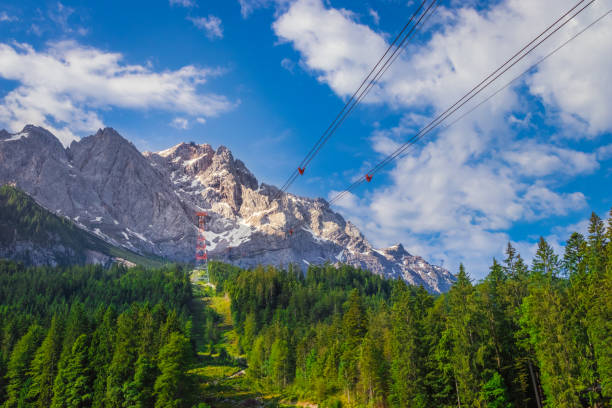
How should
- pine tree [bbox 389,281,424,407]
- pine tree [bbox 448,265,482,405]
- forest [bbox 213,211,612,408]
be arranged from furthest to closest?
pine tree [bbox 389,281,424,407]
pine tree [bbox 448,265,482,405]
forest [bbox 213,211,612,408]

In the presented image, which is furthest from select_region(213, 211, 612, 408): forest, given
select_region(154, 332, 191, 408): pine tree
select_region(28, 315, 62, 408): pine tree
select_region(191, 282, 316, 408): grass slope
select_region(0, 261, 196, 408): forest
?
select_region(28, 315, 62, 408): pine tree

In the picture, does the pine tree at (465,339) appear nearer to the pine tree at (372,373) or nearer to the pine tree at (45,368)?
the pine tree at (372,373)

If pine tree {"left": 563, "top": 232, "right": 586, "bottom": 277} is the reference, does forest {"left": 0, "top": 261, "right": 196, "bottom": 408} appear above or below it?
below

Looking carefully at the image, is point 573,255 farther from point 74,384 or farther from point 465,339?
point 74,384

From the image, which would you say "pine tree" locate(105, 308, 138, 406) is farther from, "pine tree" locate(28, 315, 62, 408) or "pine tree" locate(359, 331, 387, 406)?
"pine tree" locate(359, 331, 387, 406)

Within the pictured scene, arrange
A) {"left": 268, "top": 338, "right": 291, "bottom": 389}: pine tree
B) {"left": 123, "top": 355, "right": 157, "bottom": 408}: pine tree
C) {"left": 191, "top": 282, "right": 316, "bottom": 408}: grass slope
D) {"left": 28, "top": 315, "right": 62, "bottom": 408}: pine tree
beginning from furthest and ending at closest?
{"left": 268, "top": 338, "right": 291, "bottom": 389}: pine tree
{"left": 191, "top": 282, "right": 316, "bottom": 408}: grass slope
{"left": 28, "top": 315, "right": 62, "bottom": 408}: pine tree
{"left": 123, "top": 355, "right": 157, "bottom": 408}: pine tree

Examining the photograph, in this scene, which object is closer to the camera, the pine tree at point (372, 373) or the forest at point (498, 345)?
the forest at point (498, 345)

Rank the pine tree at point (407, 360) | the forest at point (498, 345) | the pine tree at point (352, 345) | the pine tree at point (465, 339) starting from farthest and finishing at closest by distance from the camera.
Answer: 1. the pine tree at point (352, 345)
2. the pine tree at point (407, 360)
3. the pine tree at point (465, 339)
4. the forest at point (498, 345)

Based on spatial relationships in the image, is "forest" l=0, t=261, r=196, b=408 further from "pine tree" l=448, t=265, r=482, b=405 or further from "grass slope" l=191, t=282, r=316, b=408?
"pine tree" l=448, t=265, r=482, b=405

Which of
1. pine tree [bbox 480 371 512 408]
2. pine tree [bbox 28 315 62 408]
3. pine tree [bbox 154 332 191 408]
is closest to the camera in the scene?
pine tree [bbox 480 371 512 408]

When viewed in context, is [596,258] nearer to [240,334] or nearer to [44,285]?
[240,334]

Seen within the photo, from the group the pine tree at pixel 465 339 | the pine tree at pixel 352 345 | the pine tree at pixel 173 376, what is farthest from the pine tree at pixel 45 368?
the pine tree at pixel 465 339

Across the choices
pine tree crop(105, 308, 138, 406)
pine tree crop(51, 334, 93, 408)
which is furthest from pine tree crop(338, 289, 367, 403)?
pine tree crop(51, 334, 93, 408)

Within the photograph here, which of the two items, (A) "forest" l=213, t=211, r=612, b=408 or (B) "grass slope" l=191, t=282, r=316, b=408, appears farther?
(B) "grass slope" l=191, t=282, r=316, b=408
